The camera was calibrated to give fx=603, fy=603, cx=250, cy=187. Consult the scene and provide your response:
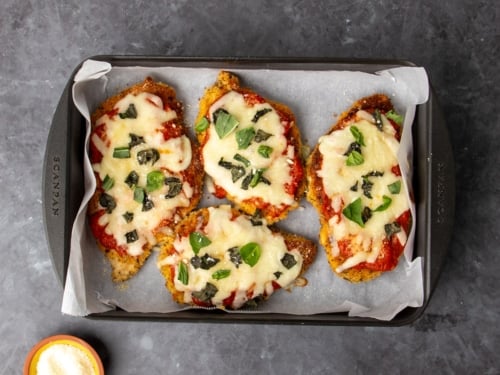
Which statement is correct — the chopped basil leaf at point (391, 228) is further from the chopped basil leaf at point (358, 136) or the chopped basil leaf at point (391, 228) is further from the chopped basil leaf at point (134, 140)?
the chopped basil leaf at point (134, 140)

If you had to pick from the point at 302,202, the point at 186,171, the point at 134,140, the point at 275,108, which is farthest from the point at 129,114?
the point at 302,202

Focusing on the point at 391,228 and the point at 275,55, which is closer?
the point at 391,228

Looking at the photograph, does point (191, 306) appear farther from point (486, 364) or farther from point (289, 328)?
point (486, 364)

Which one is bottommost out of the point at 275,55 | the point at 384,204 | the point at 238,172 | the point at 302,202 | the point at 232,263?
the point at 232,263

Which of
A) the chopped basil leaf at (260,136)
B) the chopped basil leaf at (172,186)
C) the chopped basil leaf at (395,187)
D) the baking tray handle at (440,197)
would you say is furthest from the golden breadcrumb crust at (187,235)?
the baking tray handle at (440,197)

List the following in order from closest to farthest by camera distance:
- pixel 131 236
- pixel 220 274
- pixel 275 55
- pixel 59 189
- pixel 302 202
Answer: pixel 59 189 < pixel 220 274 < pixel 131 236 < pixel 302 202 < pixel 275 55

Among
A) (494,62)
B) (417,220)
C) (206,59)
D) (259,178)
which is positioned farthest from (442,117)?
(206,59)

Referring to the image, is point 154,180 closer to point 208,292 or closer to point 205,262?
point 205,262
